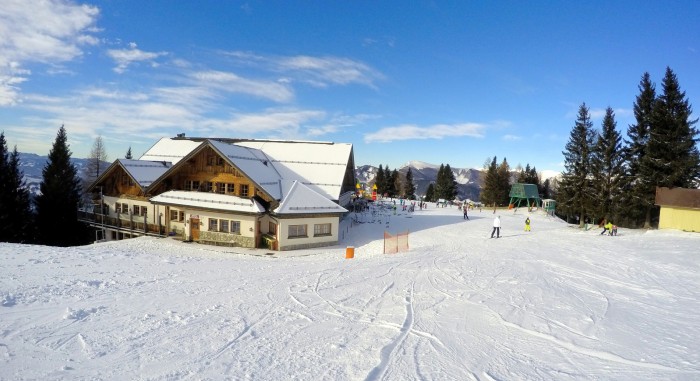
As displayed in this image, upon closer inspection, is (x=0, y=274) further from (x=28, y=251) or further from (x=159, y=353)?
(x=159, y=353)

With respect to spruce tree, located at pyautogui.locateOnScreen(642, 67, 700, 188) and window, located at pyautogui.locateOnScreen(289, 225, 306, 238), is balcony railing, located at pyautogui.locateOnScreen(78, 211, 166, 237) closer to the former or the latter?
window, located at pyautogui.locateOnScreen(289, 225, 306, 238)

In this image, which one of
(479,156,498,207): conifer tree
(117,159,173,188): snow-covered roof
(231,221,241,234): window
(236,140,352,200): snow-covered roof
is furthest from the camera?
(479,156,498,207): conifer tree

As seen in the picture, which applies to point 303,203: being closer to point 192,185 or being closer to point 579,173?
point 192,185

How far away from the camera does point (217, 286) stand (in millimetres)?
11000

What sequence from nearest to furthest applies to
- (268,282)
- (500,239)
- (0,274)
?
(0,274) < (268,282) < (500,239)

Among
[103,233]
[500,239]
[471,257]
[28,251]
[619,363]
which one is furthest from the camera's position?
[103,233]

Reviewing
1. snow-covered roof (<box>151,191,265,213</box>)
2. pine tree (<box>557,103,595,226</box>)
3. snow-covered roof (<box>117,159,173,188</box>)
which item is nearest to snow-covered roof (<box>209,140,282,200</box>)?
snow-covered roof (<box>151,191,265,213</box>)

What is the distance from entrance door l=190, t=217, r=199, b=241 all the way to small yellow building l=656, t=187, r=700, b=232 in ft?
121

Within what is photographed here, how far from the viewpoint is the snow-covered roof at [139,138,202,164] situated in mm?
38062

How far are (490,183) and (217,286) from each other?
223 feet

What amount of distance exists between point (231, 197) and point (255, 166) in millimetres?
3492

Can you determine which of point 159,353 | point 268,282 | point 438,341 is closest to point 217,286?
point 268,282

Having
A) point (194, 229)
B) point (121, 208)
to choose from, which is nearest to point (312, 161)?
point (194, 229)

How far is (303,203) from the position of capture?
25.5 metres
